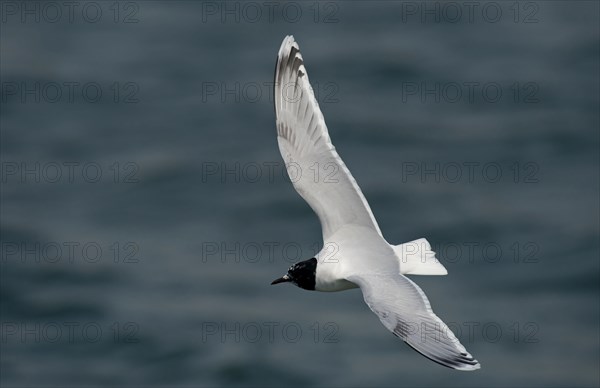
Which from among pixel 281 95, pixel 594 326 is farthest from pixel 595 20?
pixel 281 95

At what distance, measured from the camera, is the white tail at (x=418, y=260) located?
1025 cm

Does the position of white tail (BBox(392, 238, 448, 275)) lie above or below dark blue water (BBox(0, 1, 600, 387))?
below

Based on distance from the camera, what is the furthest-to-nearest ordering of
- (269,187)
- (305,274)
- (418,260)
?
1. (269,187)
2. (305,274)
3. (418,260)

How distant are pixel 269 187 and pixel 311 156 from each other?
8.14 metres

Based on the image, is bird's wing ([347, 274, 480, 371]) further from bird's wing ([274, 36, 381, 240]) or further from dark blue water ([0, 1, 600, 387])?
dark blue water ([0, 1, 600, 387])

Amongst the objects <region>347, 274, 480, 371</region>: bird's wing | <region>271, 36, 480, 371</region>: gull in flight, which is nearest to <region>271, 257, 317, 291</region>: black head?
<region>271, 36, 480, 371</region>: gull in flight

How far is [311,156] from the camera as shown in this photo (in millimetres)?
11039

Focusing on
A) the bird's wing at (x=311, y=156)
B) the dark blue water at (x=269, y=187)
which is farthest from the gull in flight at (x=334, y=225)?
the dark blue water at (x=269, y=187)

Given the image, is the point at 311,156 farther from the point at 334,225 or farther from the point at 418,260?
the point at 418,260

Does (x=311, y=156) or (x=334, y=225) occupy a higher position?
(x=311, y=156)

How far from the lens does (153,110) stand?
2048 cm

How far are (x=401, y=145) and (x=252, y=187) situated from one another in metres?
2.28

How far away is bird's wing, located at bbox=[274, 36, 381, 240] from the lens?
10914mm

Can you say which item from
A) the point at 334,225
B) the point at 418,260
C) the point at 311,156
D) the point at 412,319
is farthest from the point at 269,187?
the point at 412,319
